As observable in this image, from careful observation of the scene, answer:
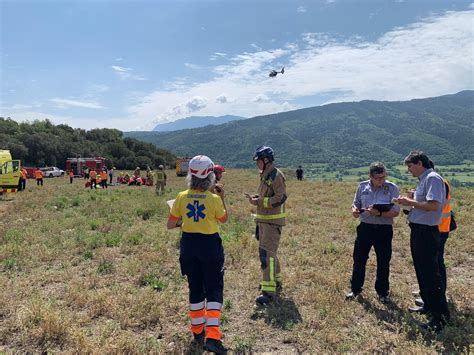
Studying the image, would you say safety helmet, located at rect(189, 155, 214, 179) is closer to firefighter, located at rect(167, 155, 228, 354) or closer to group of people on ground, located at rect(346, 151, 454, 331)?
firefighter, located at rect(167, 155, 228, 354)

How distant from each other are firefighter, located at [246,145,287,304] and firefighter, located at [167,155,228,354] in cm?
149

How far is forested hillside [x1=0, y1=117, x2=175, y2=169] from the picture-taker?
6247 centimetres

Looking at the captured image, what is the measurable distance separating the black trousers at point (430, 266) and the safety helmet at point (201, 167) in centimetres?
280

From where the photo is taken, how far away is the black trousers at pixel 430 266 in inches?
176

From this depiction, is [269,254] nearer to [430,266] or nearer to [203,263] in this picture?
[203,263]

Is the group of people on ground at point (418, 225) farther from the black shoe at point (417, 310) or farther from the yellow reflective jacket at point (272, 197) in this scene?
the yellow reflective jacket at point (272, 197)

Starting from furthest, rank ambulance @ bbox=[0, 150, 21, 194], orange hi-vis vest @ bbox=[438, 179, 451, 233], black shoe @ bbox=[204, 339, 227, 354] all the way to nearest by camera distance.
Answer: ambulance @ bbox=[0, 150, 21, 194] → orange hi-vis vest @ bbox=[438, 179, 451, 233] → black shoe @ bbox=[204, 339, 227, 354]

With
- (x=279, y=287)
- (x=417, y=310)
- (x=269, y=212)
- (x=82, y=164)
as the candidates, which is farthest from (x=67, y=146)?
(x=417, y=310)

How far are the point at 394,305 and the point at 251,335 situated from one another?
2.41 meters

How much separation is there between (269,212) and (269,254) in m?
0.67

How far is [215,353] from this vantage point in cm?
407

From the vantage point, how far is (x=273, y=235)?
224 inches

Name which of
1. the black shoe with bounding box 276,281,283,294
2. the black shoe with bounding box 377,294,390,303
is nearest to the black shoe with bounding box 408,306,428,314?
the black shoe with bounding box 377,294,390,303

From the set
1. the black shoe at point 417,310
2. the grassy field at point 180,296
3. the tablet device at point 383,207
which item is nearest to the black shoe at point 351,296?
the grassy field at point 180,296
